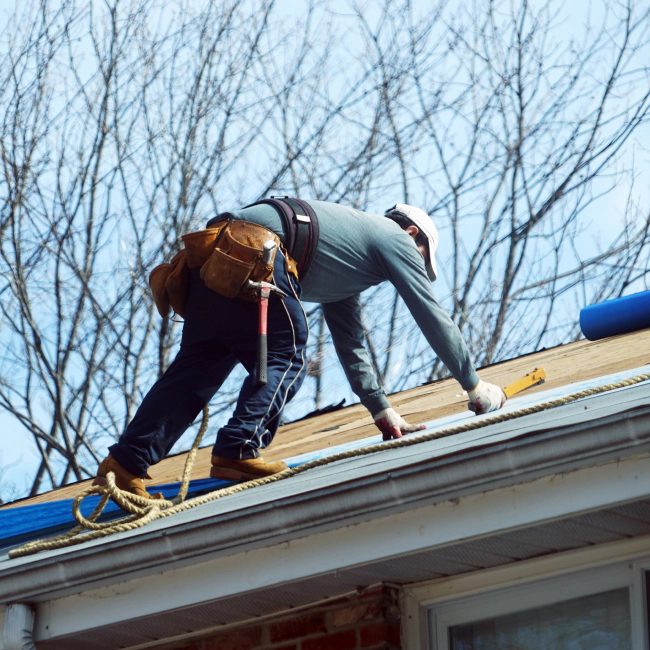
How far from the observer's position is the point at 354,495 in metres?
2.88

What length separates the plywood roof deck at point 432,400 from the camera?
566 centimetres

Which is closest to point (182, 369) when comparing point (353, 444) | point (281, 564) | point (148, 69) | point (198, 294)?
point (198, 294)

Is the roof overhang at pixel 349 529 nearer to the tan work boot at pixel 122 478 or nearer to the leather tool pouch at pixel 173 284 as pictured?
the tan work boot at pixel 122 478

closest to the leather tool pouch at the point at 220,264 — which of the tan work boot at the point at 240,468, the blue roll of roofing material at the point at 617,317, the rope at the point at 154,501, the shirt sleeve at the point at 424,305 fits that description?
the shirt sleeve at the point at 424,305

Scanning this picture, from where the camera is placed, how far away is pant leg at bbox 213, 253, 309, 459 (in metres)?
4.20

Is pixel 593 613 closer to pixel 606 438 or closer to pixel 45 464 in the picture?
pixel 606 438

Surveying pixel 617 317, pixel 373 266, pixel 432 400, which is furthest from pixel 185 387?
pixel 617 317

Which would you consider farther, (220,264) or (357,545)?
(220,264)

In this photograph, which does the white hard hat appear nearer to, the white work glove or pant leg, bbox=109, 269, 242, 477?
the white work glove

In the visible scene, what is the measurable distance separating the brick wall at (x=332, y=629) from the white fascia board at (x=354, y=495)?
0.42 meters

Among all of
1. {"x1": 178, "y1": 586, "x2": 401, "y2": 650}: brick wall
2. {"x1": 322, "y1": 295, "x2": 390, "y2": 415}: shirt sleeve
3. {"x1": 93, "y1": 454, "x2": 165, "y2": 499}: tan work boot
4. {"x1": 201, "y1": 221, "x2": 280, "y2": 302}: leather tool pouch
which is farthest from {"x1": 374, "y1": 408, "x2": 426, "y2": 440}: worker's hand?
{"x1": 178, "y1": 586, "x2": 401, "y2": 650}: brick wall

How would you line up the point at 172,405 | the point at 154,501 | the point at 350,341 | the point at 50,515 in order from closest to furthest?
the point at 154,501 → the point at 172,405 → the point at 350,341 → the point at 50,515

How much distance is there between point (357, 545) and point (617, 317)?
13.2 feet

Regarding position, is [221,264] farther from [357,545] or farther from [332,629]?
[357,545]
